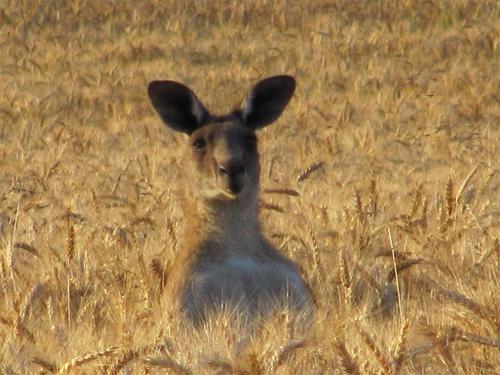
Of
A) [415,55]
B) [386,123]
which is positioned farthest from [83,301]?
[415,55]

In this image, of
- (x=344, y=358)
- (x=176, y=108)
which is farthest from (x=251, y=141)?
(x=344, y=358)

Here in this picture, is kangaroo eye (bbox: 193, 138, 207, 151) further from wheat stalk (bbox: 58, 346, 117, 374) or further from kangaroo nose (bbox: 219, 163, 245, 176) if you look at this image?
wheat stalk (bbox: 58, 346, 117, 374)

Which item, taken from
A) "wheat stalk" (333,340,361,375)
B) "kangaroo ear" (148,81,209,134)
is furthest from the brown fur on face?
"wheat stalk" (333,340,361,375)

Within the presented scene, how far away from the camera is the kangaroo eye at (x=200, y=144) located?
7.18m

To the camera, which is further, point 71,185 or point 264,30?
point 264,30

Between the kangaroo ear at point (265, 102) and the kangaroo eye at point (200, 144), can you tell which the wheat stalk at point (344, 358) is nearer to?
the kangaroo eye at point (200, 144)

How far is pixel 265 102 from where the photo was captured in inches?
294

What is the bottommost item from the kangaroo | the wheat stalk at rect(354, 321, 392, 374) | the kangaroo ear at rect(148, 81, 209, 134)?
the wheat stalk at rect(354, 321, 392, 374)

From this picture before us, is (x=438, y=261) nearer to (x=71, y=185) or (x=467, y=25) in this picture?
(x=71, y=185)

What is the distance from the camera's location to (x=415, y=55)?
18938mm

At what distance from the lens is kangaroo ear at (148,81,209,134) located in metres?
7.35

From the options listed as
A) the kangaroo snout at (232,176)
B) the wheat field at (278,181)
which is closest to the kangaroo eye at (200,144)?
the kangaroo snout at (232,176)

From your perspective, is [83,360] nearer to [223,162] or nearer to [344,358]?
[344,358]

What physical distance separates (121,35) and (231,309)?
15.9 metres
